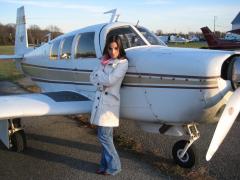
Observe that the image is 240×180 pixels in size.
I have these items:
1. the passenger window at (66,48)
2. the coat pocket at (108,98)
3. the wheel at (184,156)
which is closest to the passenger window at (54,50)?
the passenger window at (66,48)

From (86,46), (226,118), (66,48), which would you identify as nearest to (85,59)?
(86,46)

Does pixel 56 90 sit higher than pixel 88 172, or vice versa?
pixel 56 90

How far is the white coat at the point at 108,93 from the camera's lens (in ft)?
15.0

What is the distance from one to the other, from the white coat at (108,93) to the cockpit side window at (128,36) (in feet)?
2.67

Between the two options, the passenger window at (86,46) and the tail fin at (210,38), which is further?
the tail fin at (210,38)

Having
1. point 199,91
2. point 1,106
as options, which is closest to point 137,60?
point 199,91

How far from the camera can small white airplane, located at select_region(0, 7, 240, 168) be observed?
416cm

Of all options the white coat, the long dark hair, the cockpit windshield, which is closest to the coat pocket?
the white coat

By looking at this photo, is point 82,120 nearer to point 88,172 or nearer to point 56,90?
point 56,90

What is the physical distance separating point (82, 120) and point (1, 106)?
2.98 m

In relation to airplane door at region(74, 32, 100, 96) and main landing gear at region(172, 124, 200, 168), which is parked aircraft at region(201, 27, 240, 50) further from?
main landing gear at region(172, 124, 200, 168)

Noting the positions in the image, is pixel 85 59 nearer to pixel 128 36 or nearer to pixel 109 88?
pixel 128 36

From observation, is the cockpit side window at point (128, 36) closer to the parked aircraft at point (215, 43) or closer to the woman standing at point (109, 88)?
the woman standing at point (109, 88)

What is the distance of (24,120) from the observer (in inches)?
311
